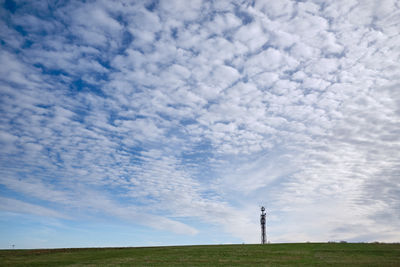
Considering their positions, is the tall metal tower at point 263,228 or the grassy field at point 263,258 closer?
the grassy field at point 263,258

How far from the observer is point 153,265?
30.6 m

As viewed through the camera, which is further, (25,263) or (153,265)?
(25,263)

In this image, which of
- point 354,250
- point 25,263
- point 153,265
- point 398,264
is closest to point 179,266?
point 153,265

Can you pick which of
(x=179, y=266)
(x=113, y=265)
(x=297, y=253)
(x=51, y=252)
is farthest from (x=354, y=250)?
(x=51, y=252)

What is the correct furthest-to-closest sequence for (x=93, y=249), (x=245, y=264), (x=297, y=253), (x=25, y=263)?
1. (x=93, y=249)
2. (x=297, y=253)
3. (x=25, y=263)
4. (x=245, y=264)

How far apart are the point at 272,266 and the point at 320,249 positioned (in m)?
14.6

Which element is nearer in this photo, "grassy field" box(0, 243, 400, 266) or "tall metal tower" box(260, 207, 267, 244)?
"grassy field" box(0, 243, 400, 266)

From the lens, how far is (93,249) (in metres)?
46.5

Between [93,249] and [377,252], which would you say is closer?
[377,252]

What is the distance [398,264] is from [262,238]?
1388 inches

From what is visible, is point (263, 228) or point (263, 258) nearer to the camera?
point (263, 258)

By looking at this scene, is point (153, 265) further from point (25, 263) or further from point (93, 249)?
point (93, 249)

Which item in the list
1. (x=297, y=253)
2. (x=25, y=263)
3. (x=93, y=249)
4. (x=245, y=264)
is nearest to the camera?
(x=245, y=264)

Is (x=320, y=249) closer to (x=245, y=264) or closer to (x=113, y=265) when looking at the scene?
(x=245, y=264)
